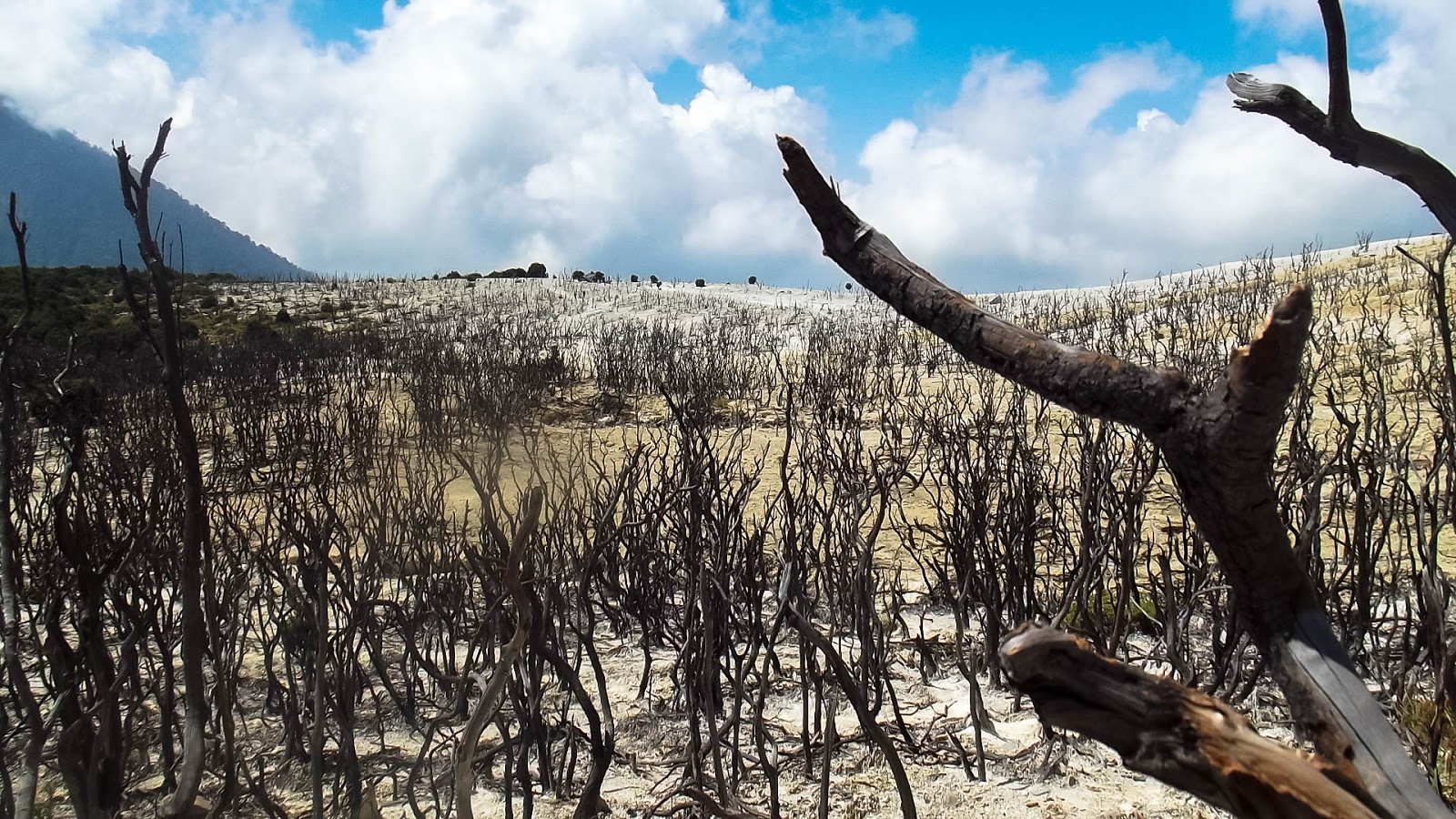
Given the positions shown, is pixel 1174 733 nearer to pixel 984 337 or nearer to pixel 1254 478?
pixel 1254 478

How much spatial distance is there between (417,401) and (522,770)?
5935 mm

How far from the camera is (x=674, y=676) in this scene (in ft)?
9.48

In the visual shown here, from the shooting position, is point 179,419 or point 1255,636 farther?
point 179,419

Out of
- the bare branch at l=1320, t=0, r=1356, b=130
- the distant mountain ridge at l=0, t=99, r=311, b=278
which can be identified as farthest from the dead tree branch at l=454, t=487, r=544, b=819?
the distant mountain ridge at l=0, t=99, r=311, b=278

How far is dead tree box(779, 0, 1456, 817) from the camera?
0.74 m

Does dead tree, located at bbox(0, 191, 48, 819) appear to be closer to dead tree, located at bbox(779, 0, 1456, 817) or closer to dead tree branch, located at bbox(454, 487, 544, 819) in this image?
dead tree branch, located at bbox(454, 487, 544, 819)

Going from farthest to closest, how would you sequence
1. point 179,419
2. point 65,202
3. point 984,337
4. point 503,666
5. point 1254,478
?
point 65,202 < point 503,666 < point 179,419 < point 984,337 < point 1254,478

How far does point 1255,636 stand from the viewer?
833 mm

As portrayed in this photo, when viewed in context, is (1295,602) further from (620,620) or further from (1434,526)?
(620,620)

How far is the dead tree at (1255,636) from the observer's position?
74 centimetres

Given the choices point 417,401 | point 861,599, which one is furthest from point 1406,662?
point 417,401

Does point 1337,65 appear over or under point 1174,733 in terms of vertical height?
over

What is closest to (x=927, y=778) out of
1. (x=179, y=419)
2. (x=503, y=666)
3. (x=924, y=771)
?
(x=924, y=771)

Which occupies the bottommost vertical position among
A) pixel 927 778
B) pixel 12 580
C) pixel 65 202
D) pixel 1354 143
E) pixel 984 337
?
pixel 927 778
